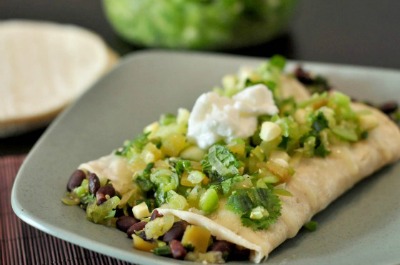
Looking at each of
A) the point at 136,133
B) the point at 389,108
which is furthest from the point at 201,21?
the point at 389,108

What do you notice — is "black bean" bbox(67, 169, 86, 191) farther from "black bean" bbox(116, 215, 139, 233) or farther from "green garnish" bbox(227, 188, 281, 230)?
"green garnish" bbox(227, 188, 281, 230)

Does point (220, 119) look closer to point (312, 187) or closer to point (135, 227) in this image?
point (312, 187)

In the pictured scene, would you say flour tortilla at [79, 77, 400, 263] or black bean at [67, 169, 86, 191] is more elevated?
flour tortilla at [79, 77, 400, 263]

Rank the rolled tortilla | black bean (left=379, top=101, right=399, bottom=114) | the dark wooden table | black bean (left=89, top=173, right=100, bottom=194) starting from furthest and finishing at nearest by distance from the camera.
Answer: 1. the dark wooden table
2. black bean (left=379, top=101, right=399, bottom=114)
3. black bean (left=89, top=173, right=100, bottom=194)
4. the rolled tortilla

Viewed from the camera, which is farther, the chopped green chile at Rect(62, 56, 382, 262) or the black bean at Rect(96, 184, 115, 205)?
the black bean at Rect(96, 184, 115, 205)

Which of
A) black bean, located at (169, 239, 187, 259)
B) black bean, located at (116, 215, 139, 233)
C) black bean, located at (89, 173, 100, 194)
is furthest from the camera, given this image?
black bean, located at (89, 173, 100, 194)

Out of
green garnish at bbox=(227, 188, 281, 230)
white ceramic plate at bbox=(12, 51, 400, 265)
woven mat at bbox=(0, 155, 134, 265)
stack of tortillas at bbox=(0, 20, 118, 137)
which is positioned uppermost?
green garnish at bbox=(227, 188, 281, 230)

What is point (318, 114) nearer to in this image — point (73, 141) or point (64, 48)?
point (73, 141)

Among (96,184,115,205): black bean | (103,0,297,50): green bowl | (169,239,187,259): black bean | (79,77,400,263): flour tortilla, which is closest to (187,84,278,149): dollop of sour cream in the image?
(79,77,400,263): flour tortilla

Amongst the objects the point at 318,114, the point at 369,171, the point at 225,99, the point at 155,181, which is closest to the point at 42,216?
the point at 155,181
